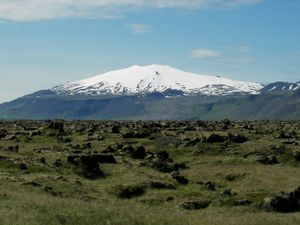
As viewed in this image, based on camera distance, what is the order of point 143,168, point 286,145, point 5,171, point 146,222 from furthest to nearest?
point 286,145, point 143,168, point 5,171, point 146,222

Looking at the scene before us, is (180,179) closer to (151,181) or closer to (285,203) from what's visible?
(151,181)

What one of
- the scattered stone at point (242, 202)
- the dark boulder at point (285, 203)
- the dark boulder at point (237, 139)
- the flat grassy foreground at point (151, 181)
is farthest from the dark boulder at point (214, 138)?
the dark boulder at point (285, 203)

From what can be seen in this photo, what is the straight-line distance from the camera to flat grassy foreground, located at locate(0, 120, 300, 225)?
33938 mm

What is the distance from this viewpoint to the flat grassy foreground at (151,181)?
33.9 metres

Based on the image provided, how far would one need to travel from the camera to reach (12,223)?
25953 millimetres

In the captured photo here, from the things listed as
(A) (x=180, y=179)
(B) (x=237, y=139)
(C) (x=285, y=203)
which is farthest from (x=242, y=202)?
(B) (x=237, y=139)

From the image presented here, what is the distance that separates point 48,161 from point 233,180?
801 inches

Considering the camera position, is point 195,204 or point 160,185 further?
point 160,185

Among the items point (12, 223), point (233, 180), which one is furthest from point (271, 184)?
point (12, 223)

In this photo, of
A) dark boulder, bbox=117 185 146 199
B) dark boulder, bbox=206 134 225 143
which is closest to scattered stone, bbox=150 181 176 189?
dark boulder, bbox=117 185 146 199

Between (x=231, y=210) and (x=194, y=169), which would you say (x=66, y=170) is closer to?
(x=194, y=169)

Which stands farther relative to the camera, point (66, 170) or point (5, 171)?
point (66, 170)

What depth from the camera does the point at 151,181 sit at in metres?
52.4

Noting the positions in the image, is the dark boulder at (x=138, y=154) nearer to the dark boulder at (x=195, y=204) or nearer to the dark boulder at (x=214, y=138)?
the dark boulder at (x=214, y=138)
